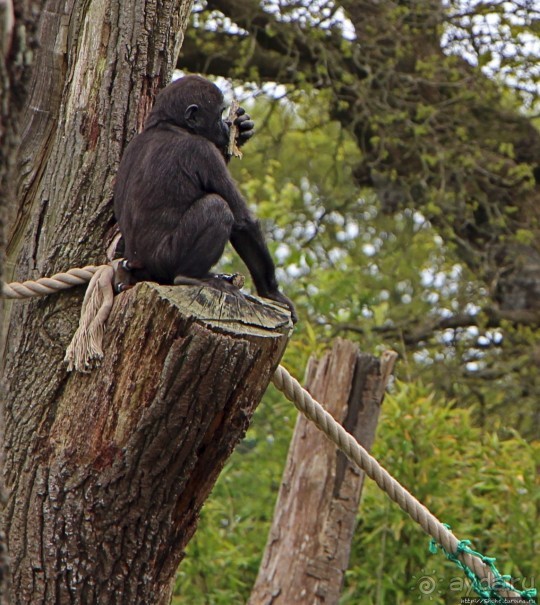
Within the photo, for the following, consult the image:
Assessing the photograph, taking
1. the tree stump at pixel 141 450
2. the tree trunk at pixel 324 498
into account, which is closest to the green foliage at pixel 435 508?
the tree trunk at pixel 324 498

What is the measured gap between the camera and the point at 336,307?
20.6 ft

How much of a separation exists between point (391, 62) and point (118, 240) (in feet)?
14.5

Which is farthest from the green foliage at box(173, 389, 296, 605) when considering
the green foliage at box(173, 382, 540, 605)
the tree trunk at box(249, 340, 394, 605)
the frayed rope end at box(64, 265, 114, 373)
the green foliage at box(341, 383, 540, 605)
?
the frayed rope end at box(64, 265, 114, 373)

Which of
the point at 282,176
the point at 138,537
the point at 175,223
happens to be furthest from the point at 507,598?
the point at 282,176

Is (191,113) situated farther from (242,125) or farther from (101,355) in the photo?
(101,355)

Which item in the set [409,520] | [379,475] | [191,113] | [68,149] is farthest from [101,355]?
[409,520]

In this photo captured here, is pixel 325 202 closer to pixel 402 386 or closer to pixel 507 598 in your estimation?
pixel 402 386

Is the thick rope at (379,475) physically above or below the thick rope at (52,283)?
below

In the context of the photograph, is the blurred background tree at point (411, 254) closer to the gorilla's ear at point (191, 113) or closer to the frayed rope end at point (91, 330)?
the gorilla's ear at point (191, 113)

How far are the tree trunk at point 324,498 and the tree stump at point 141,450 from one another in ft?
7.53

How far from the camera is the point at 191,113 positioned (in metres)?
3.56

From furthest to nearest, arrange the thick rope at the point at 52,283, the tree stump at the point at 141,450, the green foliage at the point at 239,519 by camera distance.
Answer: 1. the green foliage at the point at 239,519
2. the thick rope at the point at 52,283
3. the tree stump at the point at 141,450

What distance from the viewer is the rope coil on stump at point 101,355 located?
8.28 feet

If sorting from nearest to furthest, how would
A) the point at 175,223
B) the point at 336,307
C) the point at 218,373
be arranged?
the point at 218,373 → the point at 175,223 → the point at 336,307
